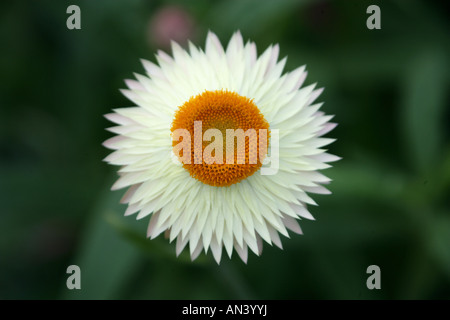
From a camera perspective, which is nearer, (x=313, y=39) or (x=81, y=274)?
(x=81, y=274)

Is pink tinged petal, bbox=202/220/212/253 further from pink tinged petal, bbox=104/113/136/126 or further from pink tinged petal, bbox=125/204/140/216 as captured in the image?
pink tinged petal, bbox=104/113/136/126

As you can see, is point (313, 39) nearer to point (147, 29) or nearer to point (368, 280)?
point (147, 29)

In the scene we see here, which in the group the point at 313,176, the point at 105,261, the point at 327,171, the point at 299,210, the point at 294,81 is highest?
the point at 294,81

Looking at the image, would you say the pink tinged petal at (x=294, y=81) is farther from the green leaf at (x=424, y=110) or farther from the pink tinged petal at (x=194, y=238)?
the green leaf at (x=424, y=110)

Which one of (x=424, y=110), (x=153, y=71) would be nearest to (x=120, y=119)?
(x=153, y=71)

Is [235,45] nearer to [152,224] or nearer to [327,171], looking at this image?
[152,224]

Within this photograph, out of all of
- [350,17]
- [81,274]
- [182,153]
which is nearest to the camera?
[182,153]

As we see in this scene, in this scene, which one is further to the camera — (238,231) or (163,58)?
(163,58)

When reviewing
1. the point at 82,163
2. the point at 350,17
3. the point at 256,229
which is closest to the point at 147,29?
the point at 82,163
